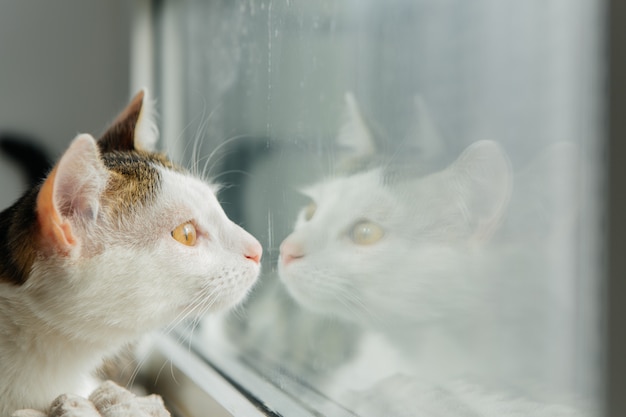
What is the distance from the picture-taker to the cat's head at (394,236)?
23.7 inches

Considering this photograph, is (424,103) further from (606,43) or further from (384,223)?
(606,43)

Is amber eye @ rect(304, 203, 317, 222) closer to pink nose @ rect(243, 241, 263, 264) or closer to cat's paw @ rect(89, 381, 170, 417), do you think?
pink nose @ rect(243, 241, 263, 264)

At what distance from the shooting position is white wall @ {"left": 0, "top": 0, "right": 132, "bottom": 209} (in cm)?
144

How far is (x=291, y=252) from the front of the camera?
822mm

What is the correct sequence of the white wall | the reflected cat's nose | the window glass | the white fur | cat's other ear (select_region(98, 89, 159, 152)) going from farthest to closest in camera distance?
the white wall < cat's other ear (select_region(98, 89, 159, 152)) < the reflected cat's nose < the white fur < the window glass

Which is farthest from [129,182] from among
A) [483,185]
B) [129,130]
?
[483,185]

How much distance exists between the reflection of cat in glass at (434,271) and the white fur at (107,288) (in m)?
0.12

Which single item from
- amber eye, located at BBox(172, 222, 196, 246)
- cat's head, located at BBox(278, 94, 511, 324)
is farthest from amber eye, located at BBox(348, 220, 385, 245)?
amber eye, located at BBox(172, 222, 196, 246)

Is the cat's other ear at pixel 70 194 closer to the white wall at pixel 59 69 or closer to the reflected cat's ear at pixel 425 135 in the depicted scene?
the reflected cat's ear at pixel 425 135

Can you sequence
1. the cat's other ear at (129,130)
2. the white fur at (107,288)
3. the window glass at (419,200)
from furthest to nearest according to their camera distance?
the cat's other ear at (129,130) < the white fur at (107,288) < the window glass at (419,200)

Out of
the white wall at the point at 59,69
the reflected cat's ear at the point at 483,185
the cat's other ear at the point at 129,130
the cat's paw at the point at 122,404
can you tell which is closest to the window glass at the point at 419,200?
the reflected cat's ear at the point at 483,185

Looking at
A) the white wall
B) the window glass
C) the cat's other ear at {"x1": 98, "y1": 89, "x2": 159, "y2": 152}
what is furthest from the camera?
the white wall

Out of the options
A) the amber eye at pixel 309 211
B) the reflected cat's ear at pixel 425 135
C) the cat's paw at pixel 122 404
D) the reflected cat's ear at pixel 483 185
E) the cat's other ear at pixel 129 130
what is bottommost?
the cat's paw at pixel 122 404

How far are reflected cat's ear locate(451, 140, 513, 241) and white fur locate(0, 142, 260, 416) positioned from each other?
313 mm
